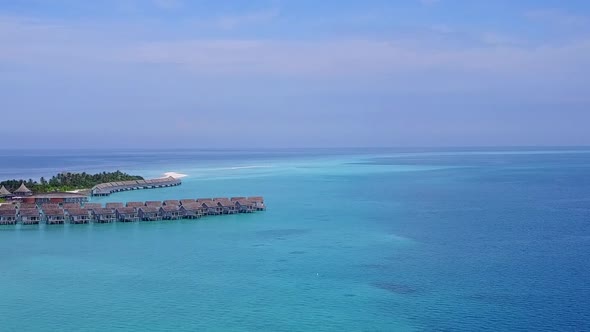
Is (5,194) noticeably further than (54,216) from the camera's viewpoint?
Yes

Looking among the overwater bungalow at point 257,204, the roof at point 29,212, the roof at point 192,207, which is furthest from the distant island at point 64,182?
the overwater bungalow at point 257,204

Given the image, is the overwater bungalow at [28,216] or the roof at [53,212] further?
the roof at [53,212]

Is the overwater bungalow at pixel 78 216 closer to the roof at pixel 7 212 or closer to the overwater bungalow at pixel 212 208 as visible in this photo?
the roof at pixel 7 212

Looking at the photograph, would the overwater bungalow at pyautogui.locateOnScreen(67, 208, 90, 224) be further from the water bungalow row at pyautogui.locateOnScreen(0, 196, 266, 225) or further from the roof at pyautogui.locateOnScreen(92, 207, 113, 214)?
the roof at pyautogui.locateOnScreen(92, 207, 113, 214)

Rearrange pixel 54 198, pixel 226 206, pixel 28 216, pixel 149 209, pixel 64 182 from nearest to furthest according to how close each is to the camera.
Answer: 1. pixel 28 216
2. pixel 149 209
3. pixel 226 206
4. pixel 54 198
5. pixel 64 182

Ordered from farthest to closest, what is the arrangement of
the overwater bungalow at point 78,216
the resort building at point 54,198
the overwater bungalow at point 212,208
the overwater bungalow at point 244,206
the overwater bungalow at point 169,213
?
the resort building at point 54,198, the overwater bungalow at point 244,206, the overwater bungalow at point 212,208, the overwater bungalow at point 169,213, the overwater bungalow at point 78,216

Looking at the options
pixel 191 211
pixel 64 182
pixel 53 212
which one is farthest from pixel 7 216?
pixel 64 182

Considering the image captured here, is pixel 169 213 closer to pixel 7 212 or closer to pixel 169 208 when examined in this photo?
pixel 169 208
